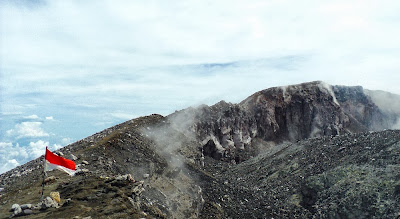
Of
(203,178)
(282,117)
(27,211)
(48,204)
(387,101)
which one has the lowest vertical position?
(203,178)

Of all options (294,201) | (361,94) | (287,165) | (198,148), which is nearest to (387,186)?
(294,201)

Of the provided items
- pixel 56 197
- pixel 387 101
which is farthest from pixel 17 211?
pixel 387 101

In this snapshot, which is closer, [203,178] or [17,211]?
[17,211]

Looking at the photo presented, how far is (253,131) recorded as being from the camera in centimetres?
5600

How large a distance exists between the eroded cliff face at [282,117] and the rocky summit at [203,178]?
0.34 metres

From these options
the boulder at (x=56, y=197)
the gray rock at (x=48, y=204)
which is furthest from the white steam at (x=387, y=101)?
the gray rock at (x=48, y=204)

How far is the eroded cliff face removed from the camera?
153 ft

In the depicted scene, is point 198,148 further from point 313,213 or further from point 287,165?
point 313,213

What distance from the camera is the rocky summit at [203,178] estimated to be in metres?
14.8

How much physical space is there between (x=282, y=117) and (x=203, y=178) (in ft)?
129

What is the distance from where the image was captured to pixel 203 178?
27.2 metres

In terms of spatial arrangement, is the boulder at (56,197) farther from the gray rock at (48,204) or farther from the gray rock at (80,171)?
the gray rock at (80,171)

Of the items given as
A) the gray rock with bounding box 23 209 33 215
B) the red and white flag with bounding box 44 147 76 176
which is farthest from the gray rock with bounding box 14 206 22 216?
the red and white flag with bounding box 44 147 76 176

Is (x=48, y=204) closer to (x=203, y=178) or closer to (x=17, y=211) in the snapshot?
(x=17, y=211)
